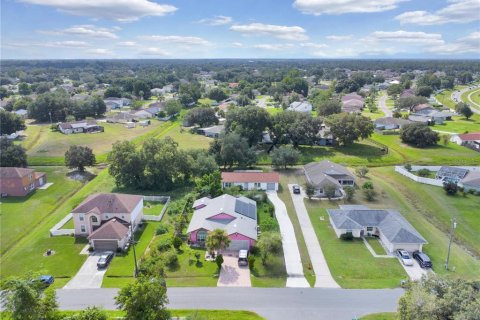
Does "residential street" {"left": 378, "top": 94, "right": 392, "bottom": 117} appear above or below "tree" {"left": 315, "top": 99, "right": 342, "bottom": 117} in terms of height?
below

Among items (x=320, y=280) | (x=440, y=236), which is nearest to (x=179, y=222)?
(x=320, y=280)

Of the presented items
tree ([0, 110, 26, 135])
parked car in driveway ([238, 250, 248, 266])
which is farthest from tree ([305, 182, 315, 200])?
tree ([0, 110, 26, 135])

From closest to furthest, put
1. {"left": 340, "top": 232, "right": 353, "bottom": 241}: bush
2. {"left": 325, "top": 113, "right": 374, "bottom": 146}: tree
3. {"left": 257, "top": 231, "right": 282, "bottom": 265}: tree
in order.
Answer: {"left": 257, "top": 231, "right": 282, "bottom": 265}: tree
{"left": 340, "top": 232, "right": 353, "bottom": 241}: bush
{"left": 325, "top": 113, "right": 374, "bottom": 146}: tree

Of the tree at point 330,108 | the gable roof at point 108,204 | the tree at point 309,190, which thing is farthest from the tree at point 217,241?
the tree at point 330,108

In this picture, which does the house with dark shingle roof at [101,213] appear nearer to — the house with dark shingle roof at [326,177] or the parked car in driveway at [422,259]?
the house with dark shingle roof at [326,177]

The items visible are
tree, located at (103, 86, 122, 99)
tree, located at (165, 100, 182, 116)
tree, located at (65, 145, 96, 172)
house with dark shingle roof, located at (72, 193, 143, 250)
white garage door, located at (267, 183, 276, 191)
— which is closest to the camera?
house with dark shingle roof, located at (72, 193, 143, 250)

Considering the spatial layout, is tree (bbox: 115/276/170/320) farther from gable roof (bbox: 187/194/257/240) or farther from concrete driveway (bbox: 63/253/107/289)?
gable roof (bbox: 187/194/257/240)

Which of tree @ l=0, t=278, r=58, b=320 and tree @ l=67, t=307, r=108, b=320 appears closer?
tree @ l=0, t=278, r=58, b=320
